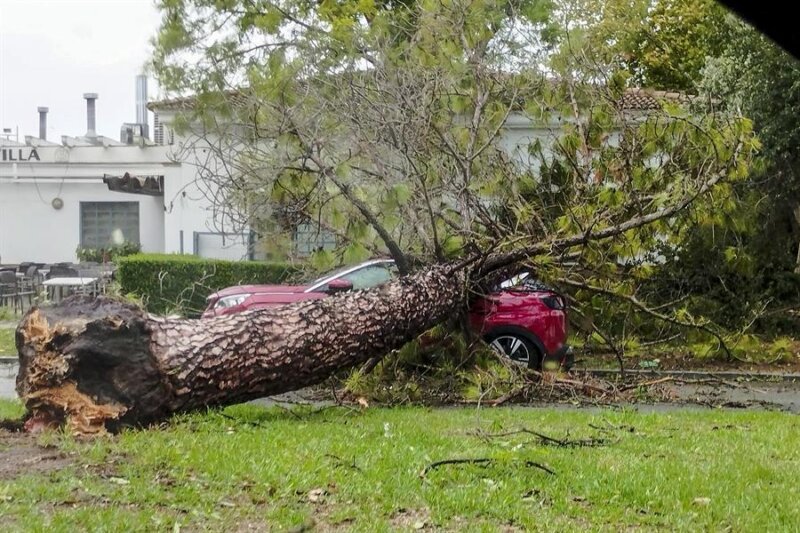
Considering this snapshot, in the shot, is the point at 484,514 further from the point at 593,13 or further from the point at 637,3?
the point at 637,3

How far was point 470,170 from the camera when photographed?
10.8 metres

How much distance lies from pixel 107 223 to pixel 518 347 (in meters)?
19.9

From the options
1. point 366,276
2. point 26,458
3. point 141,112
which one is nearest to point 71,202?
point 141,112

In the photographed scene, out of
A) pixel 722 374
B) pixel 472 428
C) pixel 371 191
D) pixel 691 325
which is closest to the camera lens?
pixel 472 428

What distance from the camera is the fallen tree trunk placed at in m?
6.98

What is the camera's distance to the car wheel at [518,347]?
11.4 metres

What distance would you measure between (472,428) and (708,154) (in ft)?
16.0

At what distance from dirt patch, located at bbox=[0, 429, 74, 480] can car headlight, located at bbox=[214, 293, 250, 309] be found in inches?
204

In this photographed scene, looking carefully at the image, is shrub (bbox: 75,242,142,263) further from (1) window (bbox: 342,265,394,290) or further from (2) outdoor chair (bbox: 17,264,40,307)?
(1) window (bbox: 342,265,394,290)

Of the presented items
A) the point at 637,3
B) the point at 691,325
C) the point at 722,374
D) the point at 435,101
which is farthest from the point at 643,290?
the point at 637,3

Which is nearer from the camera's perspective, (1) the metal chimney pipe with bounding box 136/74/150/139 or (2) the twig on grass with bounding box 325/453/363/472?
(2) the twig on grass with bounding box 325/453/363/472

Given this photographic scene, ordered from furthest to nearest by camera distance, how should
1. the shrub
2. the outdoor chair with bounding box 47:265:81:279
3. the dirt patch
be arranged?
the shrub → the outdoor chair with bounding box 47:265:81:279 → the dirt patch

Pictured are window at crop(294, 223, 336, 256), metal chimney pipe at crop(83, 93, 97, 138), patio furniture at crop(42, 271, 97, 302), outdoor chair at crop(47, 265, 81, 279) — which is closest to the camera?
window at crop(294, 223, 336, 256)

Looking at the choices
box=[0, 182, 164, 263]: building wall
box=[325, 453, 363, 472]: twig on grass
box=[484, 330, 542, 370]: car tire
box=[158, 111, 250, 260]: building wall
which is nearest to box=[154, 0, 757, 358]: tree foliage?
box=[484, 330, 542, 370]: car tire
